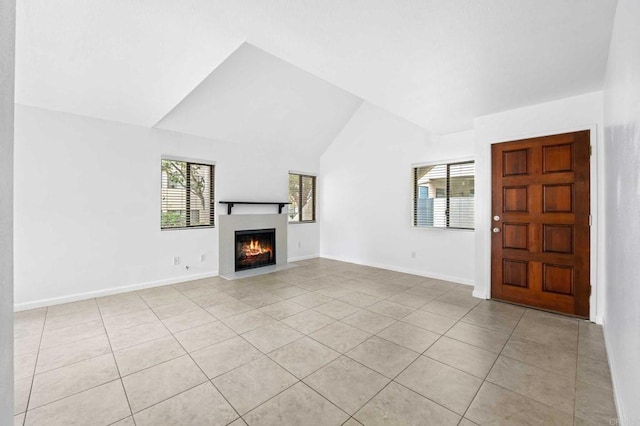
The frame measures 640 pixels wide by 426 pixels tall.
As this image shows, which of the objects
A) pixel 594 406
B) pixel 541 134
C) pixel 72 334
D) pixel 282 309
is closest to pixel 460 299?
pixel 594 406

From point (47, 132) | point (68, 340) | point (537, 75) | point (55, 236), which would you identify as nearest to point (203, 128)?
point (47, 132)

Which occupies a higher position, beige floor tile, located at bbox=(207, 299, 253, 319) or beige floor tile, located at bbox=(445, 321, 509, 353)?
beige floor tile, located at bbox=(207, 299, 253, 319)

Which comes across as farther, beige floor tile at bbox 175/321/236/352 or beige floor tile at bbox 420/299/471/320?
beige floor tile at bbox 420/299/471/320

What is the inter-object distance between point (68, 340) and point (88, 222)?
177 cm

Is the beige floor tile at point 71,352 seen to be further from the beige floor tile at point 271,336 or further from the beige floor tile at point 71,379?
the beige floor tile at point 271,336

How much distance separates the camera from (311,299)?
12.3 ft

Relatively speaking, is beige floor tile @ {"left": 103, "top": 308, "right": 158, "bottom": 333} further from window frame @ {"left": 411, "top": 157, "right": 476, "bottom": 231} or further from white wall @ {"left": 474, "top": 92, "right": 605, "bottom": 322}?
window frame @ {"left": 411, "top": 157, "right": 476, "bottom": 231}

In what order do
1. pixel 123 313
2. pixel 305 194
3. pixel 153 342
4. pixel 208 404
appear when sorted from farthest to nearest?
pixel 305 194
pixel 123 313
pixel 153 342
pixel 208 404

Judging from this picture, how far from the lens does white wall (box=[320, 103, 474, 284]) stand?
4699mm

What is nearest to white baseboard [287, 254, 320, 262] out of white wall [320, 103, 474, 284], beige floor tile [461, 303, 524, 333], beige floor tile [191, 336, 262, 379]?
white wall [320, 103, 474, 284]

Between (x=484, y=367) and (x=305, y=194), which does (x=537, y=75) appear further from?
(x=305, y=194)

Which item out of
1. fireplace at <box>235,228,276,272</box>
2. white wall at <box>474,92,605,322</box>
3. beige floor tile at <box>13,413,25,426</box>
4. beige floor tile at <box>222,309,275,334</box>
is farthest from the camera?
fireplace at <box>235,228,276,272</box>

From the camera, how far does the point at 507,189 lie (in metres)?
3.61

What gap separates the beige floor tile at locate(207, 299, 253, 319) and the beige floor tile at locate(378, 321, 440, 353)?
170 cm
